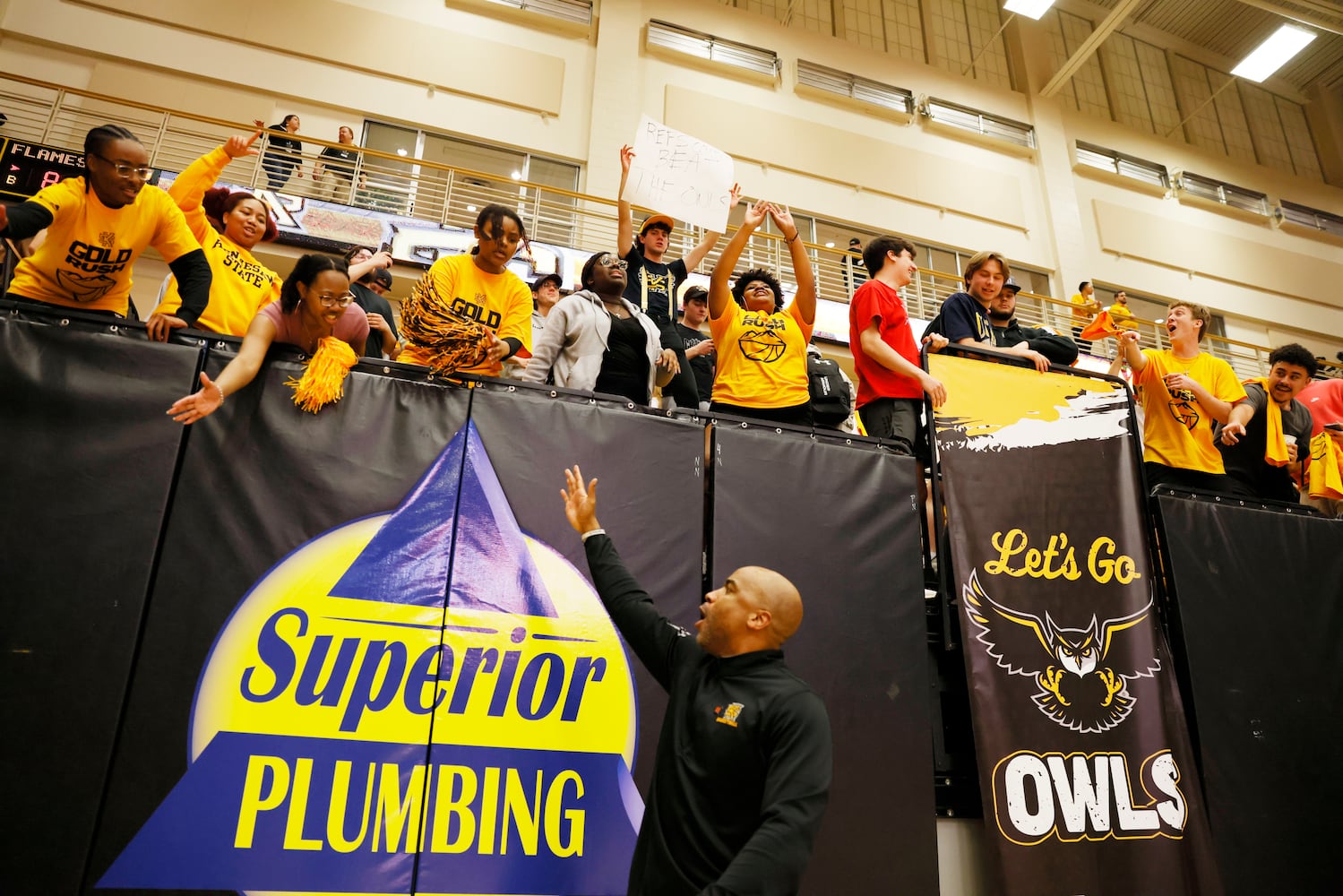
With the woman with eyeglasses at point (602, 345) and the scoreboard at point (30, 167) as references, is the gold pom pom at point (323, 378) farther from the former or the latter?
the scoreboard at point (30, 167)

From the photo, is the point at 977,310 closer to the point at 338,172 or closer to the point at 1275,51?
the point at 338,172

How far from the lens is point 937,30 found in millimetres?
13586

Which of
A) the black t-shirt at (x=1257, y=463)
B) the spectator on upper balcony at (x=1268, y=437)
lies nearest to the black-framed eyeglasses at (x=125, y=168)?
the spectator on upper balcony at (x=1268, y=437)

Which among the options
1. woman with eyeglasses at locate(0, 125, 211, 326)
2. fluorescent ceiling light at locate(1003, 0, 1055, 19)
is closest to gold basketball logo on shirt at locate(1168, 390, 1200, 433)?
woman with eyeglasses at locate(0, 125, 211, 326)

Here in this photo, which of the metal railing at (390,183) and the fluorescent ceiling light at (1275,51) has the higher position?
the fluorescent ceiling light at (1275,51)

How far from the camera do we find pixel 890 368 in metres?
3.84

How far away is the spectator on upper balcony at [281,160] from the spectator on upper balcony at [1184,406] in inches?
316

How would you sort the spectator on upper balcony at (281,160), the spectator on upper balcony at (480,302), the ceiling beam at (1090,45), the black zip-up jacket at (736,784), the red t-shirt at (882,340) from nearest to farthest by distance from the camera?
1. the black zip-up jacket at (736,784)
2. the spectator on upper balcony at (480,302)
3. the red t-shirt at (882,340)
4. the spectator on upper balcony at (281,160)
5. the ceiling beam at (1090,45)

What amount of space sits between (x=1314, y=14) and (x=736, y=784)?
48.2ft

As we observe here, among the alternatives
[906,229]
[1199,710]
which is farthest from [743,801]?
[906,229]

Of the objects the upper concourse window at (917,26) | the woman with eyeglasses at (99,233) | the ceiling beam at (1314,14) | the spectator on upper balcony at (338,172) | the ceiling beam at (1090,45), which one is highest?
the upper concourse window at (917,26)

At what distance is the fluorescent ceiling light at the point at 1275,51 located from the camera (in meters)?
11.3

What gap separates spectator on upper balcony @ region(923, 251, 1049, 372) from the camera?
4102 millimetres

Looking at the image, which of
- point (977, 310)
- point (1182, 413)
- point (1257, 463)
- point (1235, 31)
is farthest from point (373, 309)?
point (1235, 31)
